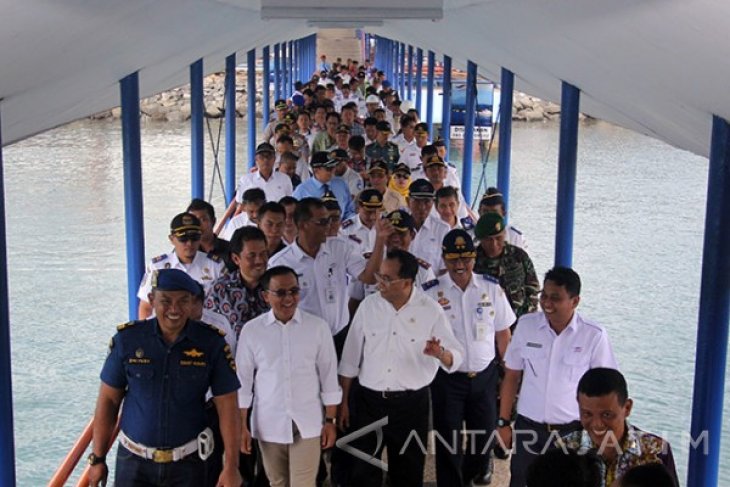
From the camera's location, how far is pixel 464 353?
4.05 m

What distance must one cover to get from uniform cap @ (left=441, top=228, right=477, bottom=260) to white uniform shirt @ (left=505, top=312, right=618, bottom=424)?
1.93 ft

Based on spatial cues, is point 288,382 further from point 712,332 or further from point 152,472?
point 712,332

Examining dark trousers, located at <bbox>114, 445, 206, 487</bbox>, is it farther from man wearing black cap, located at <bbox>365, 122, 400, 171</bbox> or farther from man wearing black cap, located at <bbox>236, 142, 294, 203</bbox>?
man wearing black cap, located at <bbox>365, 122, 400, 171</bbox>

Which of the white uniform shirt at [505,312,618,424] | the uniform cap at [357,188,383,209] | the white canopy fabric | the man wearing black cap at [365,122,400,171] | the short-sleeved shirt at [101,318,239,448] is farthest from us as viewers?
the man wearing black cap at [365,122,400,171]

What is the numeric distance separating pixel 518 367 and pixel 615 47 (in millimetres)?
1273

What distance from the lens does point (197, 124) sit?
8555mm

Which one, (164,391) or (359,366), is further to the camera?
(359,366)

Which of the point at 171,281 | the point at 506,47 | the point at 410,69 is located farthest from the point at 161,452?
the point at 410,69

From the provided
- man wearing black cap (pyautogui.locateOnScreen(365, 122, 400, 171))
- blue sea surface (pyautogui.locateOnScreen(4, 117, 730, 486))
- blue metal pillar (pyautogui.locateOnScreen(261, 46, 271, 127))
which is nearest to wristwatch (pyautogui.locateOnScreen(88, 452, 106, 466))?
blue sea surface (pyautogui.locateOnScreen(4, 117, 730, 486))

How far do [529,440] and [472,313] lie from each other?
0.76 metres

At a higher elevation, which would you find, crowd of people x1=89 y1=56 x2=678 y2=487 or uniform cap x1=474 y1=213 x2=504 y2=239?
uniform cap x1=474 y1=213 x2=504 y2=239

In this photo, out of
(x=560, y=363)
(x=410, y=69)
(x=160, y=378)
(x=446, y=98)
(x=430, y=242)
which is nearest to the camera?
(x=160, y=378)

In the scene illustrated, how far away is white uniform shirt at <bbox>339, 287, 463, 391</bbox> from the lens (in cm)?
380

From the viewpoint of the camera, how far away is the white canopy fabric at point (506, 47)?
2.72 m
